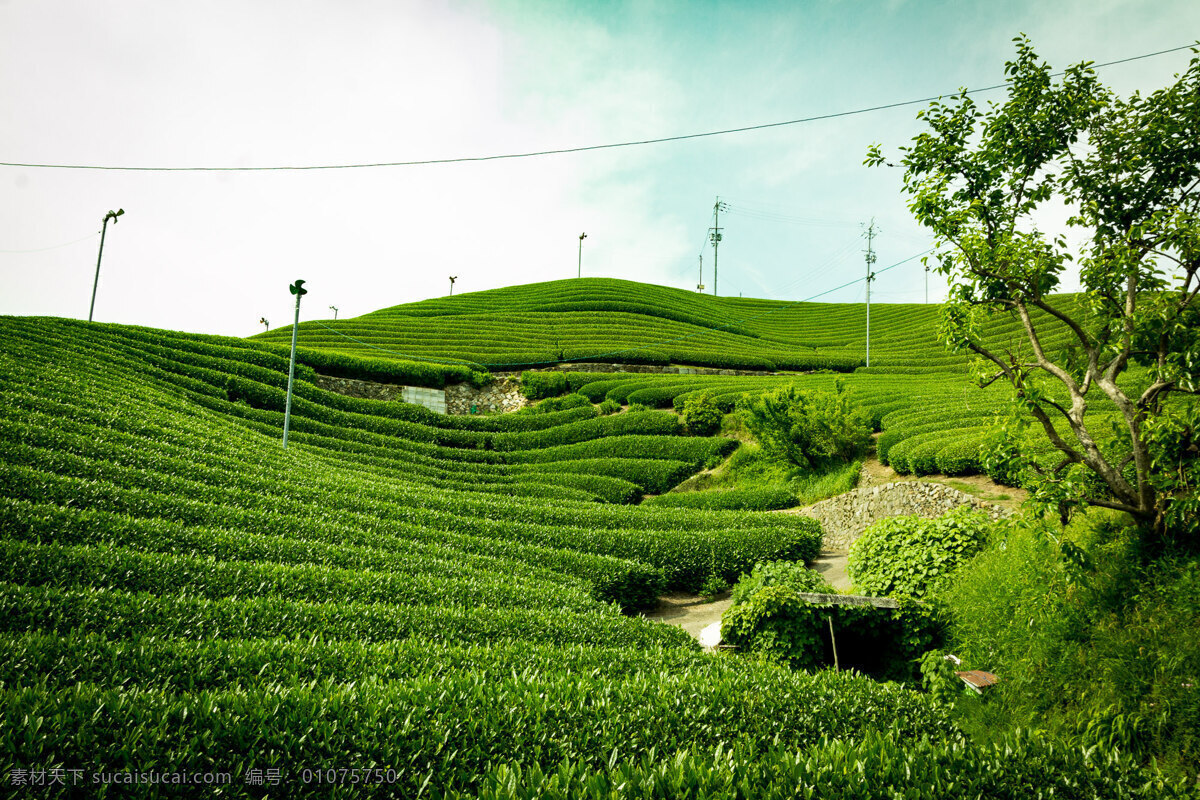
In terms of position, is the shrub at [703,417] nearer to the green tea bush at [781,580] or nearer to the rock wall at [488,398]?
the rock wall at [488,398]

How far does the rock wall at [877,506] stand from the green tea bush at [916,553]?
375 cm

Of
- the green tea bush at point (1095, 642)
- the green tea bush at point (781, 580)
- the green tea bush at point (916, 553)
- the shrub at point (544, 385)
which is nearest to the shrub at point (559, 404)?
the shrub at point (544, 385)

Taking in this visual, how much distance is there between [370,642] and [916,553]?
28.6 ft

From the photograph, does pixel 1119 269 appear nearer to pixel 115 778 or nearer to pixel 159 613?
pixel 115 778

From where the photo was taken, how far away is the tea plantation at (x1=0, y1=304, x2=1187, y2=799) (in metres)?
3.96

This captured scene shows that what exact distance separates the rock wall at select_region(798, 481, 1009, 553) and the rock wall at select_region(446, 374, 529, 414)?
20.4 m

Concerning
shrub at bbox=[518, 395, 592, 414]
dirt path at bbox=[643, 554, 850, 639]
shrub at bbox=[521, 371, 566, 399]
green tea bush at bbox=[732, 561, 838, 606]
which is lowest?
dirt path at bbox=[643, 554, 850, 639]

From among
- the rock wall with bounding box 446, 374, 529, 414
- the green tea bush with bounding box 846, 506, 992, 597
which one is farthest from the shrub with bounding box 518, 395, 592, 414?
the green tea bush with bounding box 846, 506, 992, 597

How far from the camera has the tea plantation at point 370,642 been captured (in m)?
3.96

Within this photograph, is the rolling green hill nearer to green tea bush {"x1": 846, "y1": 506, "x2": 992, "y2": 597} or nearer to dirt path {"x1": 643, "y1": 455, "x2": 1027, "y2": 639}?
dirt path {"x1": 643, "y1": 455, "x2": 1027, "y2": 639}

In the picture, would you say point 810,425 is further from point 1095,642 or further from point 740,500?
point 1095,642

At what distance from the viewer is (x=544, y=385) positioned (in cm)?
3528

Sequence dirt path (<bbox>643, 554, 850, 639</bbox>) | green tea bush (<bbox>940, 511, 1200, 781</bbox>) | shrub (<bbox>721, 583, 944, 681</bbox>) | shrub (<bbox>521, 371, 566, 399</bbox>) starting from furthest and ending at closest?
shrub (<bbox>521, 371, 566, 399</bbox>), dirt path (<bbox>643, 554, 850, 639</bbox>), shrub (<bbox>721, 583, 944, 681</bbox>), green tea bush (<bbox>940, 511, 1200, 781</bbox>)

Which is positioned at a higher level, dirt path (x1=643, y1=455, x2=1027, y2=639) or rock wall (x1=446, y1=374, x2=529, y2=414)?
rock wall (x1=446, y1=374, x2=529, y2=414)
